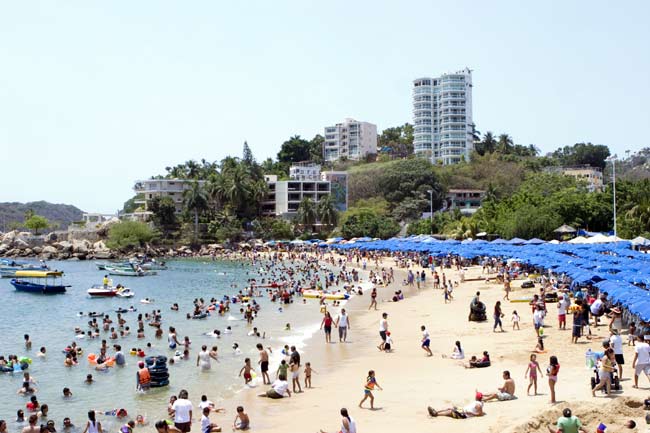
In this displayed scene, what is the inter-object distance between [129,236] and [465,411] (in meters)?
95.2

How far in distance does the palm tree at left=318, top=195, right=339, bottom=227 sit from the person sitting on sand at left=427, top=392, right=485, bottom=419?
93.7 meters

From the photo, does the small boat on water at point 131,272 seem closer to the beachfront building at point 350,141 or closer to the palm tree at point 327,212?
the palm tree at point 327,212

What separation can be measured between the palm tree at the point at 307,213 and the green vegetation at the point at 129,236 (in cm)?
2316

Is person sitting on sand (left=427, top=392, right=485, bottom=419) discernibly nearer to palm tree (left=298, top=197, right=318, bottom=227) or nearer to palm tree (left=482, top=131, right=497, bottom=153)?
palm tree (left=298, top=197, right=318, bottom=227)

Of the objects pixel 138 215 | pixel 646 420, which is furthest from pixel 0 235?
pixel 646 420

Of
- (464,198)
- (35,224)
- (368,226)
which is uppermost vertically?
(464,198)

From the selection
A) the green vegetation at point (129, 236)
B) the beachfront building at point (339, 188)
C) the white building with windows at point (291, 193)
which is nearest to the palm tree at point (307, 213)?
the white building with windows at point (291, 193)

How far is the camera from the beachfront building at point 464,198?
120250mm

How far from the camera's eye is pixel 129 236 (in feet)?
344

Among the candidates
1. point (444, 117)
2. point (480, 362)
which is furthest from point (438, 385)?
point (444, 117)

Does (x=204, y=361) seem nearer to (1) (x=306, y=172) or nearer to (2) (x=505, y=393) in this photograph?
(2) (x=505, y=393)

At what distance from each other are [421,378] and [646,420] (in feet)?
26.5

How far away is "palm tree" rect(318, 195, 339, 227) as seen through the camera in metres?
109

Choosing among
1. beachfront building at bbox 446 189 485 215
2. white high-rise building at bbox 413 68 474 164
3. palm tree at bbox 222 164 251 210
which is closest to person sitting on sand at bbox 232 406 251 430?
palm tree at bbox 222 164 251 210
